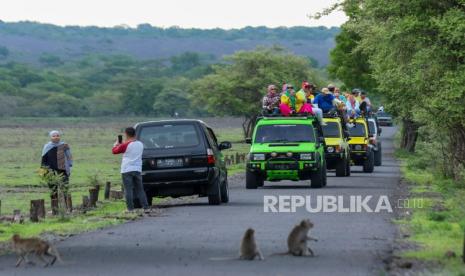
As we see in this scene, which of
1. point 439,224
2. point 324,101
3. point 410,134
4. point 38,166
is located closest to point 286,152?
point 324,101

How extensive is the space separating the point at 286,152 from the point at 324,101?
6265 mm

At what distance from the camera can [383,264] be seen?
47.9ft

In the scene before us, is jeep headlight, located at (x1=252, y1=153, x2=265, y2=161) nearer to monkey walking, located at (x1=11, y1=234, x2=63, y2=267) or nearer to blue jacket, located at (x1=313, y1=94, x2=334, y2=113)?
blue jacket, located at (x1=313, y1=94, x2=334, y2=113)

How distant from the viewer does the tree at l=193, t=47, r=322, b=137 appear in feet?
314

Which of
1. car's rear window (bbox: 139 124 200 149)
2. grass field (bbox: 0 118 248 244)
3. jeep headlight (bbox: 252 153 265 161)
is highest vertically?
car's rear window (bbox: 139 124 200 149)

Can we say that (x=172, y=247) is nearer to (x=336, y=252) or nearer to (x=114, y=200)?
(x=336, y=252)

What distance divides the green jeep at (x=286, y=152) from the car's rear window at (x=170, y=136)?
652 cm

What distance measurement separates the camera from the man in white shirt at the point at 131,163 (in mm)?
24203

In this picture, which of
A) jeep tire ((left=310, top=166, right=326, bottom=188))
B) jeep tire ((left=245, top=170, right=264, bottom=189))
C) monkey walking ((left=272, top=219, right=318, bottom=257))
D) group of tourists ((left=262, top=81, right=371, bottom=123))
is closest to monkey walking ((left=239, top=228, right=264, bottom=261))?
monkey walking ((left=272, top=219, right=318, bottom=257))

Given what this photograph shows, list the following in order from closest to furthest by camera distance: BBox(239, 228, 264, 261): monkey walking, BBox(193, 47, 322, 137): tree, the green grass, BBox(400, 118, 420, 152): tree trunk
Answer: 1. BBox(239, 228, 264, 261): monkey walking
2. the green grass
3. BBox(400, 118, 420, 152): tree trunk
4. BBox(193, 47, 322, 137): tree

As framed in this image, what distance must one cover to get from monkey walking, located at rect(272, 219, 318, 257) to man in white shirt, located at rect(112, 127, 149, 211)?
9.06 m

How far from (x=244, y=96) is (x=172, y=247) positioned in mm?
79916

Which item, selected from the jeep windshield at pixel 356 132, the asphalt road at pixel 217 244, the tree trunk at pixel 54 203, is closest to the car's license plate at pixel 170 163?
the asphalt road at pixel 217 244

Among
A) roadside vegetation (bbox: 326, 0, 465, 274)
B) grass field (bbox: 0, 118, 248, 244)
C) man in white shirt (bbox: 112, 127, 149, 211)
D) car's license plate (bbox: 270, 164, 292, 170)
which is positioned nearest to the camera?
grass field (bbox: 0, 118, 248, 244)
